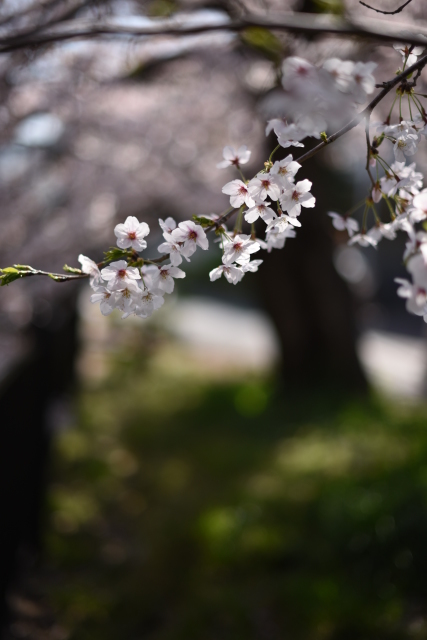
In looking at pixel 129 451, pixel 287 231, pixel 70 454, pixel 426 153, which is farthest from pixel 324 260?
pixel 287 231

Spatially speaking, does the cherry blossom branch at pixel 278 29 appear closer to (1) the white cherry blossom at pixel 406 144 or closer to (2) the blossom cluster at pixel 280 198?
(2) the blossom cluster at pixel 280 198

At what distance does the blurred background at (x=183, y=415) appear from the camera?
2.86 meters

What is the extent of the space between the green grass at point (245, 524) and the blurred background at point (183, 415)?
0.02 meters

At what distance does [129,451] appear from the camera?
17.9 ft

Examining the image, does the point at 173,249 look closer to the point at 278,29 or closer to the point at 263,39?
the point at 278,29

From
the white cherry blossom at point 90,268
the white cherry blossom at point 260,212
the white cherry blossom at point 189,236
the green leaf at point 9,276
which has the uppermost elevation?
the white cherry blossom at point 260,212

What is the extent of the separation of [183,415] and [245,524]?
2.82 metres

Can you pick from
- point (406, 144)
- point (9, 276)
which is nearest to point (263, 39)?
point (406, 144)

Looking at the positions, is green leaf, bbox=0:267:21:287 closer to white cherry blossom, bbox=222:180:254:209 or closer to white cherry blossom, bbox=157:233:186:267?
white cherry blossom, bbox=157:233:186:267

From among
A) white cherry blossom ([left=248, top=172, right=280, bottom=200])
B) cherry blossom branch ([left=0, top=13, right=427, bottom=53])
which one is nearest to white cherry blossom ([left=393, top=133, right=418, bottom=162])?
cherry blossom branch ([left=0, top=13, right=427, bottom=53])

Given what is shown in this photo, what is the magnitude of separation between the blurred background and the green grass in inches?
0.7

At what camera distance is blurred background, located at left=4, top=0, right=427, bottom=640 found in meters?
2.86

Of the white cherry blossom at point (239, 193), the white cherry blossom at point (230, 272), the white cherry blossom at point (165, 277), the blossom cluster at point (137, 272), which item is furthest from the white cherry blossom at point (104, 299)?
the white cherry blossom at point (239, 193)

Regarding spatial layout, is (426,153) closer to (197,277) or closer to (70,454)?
(70,454)
